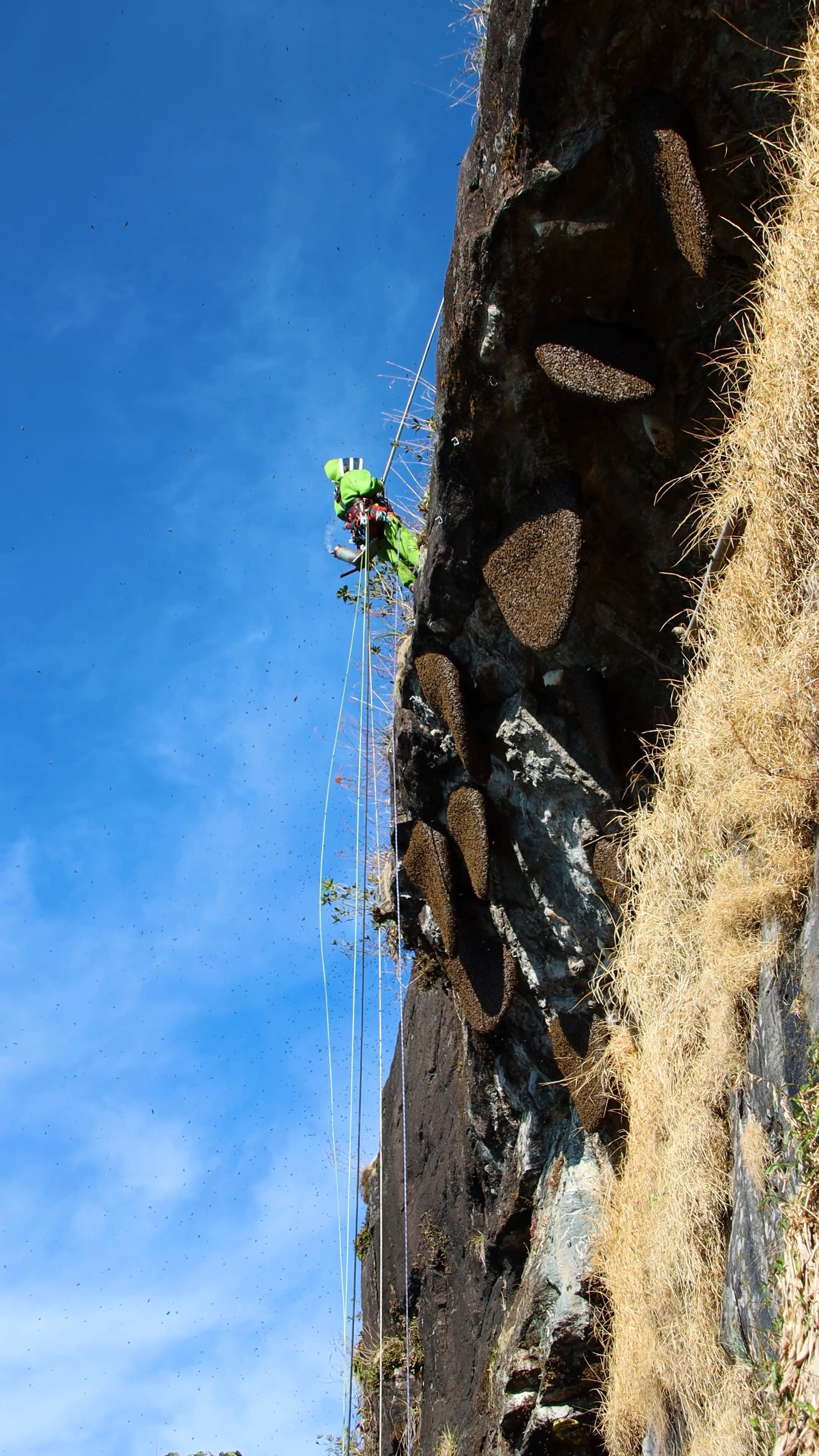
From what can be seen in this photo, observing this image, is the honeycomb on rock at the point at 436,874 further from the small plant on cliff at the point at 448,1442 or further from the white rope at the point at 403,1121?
the small plant on cliff at the point at 448,1442

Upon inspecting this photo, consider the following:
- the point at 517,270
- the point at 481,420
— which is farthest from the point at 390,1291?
the point at 517,270

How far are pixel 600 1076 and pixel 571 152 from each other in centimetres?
→ 491

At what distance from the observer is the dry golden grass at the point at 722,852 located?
4551mm

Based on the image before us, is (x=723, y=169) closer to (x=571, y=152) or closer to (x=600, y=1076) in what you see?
(x=571, y=152)

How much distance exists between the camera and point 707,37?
5.24 metres

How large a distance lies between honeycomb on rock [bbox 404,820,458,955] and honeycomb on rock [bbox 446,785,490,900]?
27 centimetres

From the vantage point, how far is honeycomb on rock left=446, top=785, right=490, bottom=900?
23.8 ft

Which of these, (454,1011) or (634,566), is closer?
(634,566)

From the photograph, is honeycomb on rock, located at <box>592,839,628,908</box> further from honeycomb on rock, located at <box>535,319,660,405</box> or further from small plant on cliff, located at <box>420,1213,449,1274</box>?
small plant on cliff, located at <box>420,1213,449,1274</box>

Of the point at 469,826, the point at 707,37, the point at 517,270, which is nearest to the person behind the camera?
the point at 707,37

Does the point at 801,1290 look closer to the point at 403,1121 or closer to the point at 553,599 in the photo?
the point at 553,599

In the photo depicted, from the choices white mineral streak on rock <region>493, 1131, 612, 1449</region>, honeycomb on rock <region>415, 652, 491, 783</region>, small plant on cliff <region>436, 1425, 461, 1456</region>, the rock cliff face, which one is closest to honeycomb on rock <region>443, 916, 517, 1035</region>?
the rock cliff face

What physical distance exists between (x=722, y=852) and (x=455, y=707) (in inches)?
83.7

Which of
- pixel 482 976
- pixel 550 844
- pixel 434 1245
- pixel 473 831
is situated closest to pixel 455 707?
pixel 473 831
